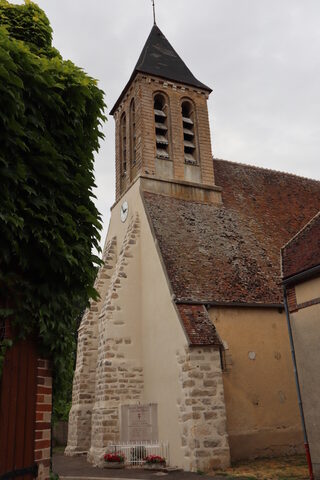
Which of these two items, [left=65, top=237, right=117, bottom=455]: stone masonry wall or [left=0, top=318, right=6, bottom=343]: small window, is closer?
[left=0, top=318, right=6, bottom=343]: small window

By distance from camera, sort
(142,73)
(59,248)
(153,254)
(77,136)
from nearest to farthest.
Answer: (59,248) → (77,136) → (153,254) → (142,73)

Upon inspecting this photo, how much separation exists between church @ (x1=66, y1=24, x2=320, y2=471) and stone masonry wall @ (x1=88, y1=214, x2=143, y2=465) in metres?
0.03

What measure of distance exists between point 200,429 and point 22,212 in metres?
7.48

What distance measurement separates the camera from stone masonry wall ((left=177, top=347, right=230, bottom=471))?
9.45 metres

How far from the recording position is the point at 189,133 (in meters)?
17.2

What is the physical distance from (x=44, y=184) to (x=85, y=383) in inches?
421

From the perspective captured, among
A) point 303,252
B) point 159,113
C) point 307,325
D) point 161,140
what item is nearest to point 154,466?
point 307,325

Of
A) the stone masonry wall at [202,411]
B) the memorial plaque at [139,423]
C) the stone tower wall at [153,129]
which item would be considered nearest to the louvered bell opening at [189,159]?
the stone tower wall at [153,129]

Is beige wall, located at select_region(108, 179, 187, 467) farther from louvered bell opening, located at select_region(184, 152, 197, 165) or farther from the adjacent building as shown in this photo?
the adjacent building

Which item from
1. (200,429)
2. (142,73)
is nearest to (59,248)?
(200,429)

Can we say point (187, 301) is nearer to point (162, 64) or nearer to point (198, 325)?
point (198, 325)

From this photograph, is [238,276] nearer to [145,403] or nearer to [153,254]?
[153,254]

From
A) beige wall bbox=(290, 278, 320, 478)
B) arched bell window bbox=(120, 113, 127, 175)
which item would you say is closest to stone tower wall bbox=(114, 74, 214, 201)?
arched bell window bbox=(120, 113, 127, 175)

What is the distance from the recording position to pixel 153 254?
42.2 feet
